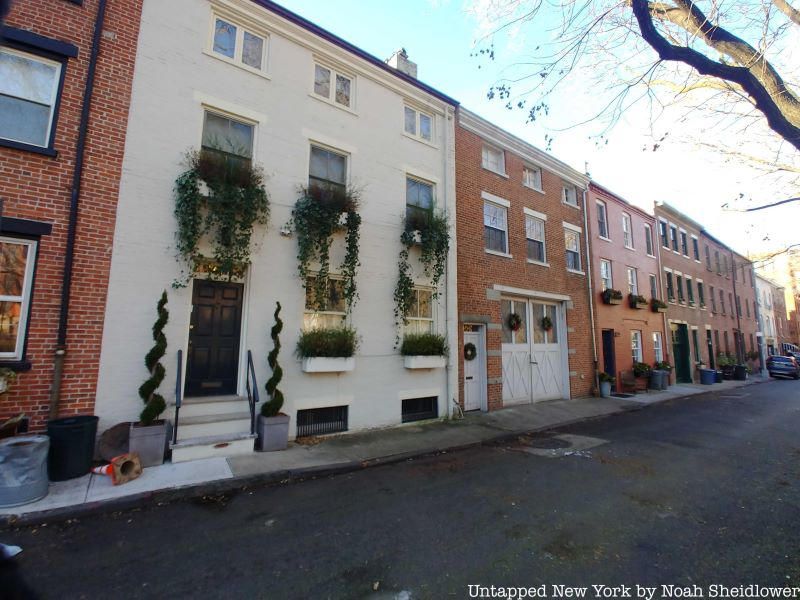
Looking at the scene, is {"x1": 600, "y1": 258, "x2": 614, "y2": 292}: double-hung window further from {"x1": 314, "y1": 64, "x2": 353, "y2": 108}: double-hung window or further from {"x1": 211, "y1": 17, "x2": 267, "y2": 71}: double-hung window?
{"x1": 211, "y1": 17, "x2": 267, "y2": 71}: double-hung window

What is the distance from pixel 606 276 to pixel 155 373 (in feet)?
56.0

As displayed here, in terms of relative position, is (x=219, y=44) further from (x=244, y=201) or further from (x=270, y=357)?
(x=270, y=357)

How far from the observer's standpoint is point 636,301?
17.9m

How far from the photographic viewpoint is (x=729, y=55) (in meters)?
4.52

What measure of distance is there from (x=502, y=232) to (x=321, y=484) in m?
9.81

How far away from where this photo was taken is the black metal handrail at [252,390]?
6662mm

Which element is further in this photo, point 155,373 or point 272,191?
point 272,191

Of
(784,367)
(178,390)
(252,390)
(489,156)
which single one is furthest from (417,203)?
(784,367)

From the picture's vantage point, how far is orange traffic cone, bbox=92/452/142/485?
515 cm

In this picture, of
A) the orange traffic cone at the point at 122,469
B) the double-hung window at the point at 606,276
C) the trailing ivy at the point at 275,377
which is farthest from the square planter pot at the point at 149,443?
the double-hung window at the point at 606,276

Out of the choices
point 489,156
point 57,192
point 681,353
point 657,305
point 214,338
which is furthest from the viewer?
point 681,353

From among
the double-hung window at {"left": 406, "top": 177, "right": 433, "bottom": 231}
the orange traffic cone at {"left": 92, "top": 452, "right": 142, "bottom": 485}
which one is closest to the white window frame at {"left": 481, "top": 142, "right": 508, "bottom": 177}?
the double-hung window at {"left": 406, "top": 177, "right": 433, "bottom": 231}

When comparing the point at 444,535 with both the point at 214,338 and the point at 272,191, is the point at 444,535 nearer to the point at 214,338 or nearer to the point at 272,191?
the point at 214,338

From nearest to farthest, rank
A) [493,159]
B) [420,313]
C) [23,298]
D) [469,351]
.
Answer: [23,298], [420,313], [469,351], [493,159]
